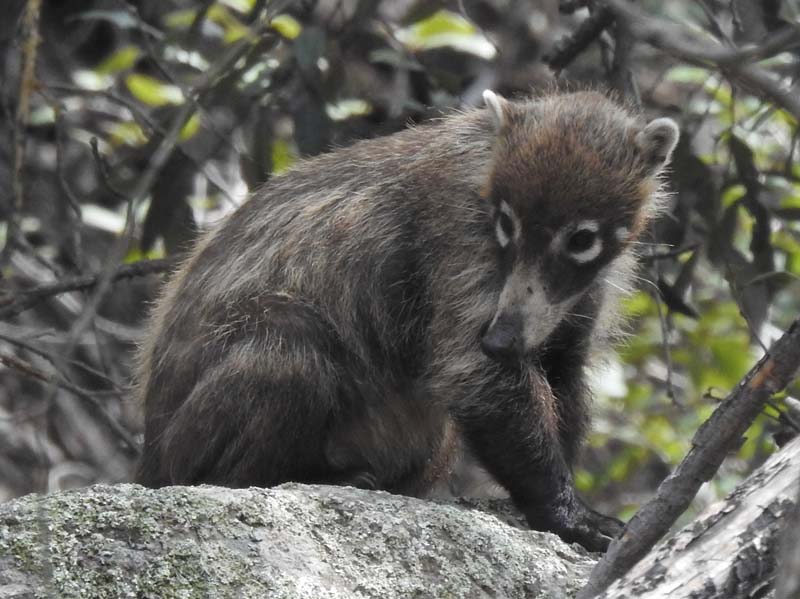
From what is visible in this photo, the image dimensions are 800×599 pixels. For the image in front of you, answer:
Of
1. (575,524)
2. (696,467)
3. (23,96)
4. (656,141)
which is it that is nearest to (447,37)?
(656,141)

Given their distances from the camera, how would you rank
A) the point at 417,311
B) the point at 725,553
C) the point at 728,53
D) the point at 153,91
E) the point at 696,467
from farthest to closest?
1. the point at 153,91
2. the point at 417,311
3. the point at 696,467
4. the point at 725,553
5. the point at 728,53

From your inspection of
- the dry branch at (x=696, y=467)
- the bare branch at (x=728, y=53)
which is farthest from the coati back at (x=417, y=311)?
the bare branch at (x=728, y=53)

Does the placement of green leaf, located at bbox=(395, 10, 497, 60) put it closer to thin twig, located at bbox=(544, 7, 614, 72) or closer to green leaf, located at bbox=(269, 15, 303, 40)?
green leaf, located at bbox=(269, 15, 303, 40)

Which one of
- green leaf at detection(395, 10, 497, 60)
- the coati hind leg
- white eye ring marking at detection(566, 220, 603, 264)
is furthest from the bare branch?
green leaf at detection(395, 10, 497, 60)

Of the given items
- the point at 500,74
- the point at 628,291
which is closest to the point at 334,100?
the point at 500,74

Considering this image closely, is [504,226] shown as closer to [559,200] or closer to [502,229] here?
[502,229]

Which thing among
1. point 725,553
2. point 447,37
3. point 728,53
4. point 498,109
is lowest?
point 725,553

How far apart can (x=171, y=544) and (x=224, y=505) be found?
0.30m

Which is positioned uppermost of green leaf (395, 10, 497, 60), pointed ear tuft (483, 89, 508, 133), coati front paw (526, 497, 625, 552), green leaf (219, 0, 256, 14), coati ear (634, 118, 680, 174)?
green leaf (395, 10, 497, 60)

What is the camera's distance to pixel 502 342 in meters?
5.59

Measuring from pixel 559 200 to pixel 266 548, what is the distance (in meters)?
2.25

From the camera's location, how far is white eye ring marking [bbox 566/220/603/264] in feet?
19.1

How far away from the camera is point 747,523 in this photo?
3.53 m

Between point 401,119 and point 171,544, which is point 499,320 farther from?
point 401,119
